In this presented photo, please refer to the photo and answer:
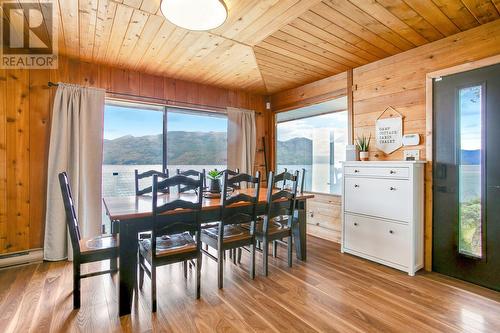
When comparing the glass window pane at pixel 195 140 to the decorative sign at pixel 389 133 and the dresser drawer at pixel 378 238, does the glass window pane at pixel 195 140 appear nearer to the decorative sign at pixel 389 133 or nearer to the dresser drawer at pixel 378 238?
the dresser drawer at pixel 378 238

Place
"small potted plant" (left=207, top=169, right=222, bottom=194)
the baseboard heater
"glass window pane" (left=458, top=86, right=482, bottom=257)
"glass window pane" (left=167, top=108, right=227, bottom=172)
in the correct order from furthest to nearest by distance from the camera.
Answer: "glass window pane" (left=167, top=108, right=227, bottom=172) → "small potted plant" (left=207, top=169, right=222, bottom=194) → the baseboard heater → "glass window pane" (left=458, top=86, right=482, bottom=257)

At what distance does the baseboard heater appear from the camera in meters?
2.85

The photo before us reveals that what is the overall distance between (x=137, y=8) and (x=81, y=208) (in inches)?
96.1

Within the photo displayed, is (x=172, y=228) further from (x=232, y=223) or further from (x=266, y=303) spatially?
(x=266, y=303)

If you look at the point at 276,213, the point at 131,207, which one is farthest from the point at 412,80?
the point at 131,207

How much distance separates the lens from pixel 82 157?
3.24 meters

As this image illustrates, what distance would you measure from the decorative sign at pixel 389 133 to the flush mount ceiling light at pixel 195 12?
2303 millimetres

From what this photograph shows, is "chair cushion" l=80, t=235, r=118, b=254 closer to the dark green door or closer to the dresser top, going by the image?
the dresser top

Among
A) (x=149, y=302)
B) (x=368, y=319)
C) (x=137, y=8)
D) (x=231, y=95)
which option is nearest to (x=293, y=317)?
(x=368, y=319)

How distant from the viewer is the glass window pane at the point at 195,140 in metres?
4.12

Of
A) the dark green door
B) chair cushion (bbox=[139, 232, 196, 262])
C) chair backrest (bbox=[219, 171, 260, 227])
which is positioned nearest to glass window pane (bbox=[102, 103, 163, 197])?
chair cushion (bbox=[139, 232, 196, 262])

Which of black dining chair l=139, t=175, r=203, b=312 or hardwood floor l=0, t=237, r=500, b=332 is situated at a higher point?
black dining chair l=139, t=175, r=203, b=312

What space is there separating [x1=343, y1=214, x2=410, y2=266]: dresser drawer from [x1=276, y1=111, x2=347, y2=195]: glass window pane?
2.54ft

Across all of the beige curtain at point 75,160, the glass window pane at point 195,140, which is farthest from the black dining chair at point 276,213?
the beige curtain at point 75,160
